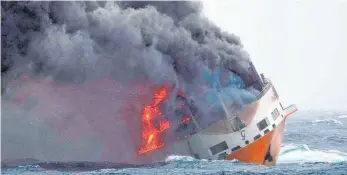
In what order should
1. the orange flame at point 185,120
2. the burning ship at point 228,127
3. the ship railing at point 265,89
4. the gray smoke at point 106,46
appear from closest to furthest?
the gray smoke at point 106,46 < the burning ship at point 228,127 < the ship railing at point 265,89 < the orange flame at point 185,120

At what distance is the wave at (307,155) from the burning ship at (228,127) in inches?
265

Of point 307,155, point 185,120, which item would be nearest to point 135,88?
point 185,120

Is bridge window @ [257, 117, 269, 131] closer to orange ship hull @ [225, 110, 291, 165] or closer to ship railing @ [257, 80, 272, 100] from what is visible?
orange ship hull @ [225, 110, 291, 165]

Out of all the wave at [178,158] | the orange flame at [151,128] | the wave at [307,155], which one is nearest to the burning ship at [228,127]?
the orange flame at [151,128]

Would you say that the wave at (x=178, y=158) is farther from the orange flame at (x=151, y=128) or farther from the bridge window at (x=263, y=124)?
the bridge window at (x=263, y=124)

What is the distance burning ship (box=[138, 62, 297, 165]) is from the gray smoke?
64.1 inches

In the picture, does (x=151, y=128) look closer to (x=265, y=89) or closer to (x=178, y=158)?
(x=178, y=158)

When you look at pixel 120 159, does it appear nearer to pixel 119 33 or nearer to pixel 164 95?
pixel 164 95

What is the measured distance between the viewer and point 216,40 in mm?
50031

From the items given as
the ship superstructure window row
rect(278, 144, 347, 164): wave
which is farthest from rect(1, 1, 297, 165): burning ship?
rect(278, 144, 347, 164): wave

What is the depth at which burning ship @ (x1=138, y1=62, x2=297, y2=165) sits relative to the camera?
149 feet

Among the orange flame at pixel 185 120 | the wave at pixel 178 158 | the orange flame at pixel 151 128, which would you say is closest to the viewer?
the wave at pixel 178 158

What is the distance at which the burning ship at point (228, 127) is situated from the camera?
149 feet

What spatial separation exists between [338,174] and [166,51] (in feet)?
61.3
